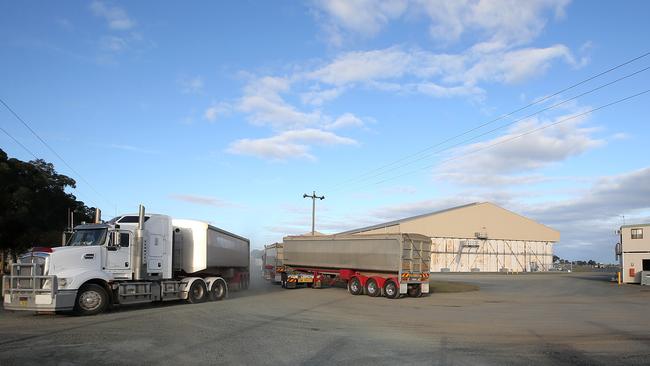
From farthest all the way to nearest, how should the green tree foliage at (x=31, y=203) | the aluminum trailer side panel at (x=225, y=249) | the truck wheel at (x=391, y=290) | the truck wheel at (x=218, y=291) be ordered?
the green tree foliage at (x=31, y=203) → the truck wheel at (x=391, y=290) → the aluminum trailer side panel at (x=225, y=249) → the truck wheel at (x=218, y=291)

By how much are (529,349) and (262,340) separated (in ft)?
20.1

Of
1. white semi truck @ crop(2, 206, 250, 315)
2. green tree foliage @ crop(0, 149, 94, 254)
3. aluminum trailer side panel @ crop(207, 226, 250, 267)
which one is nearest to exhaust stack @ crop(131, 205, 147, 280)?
white semi truck @ crop(2, 206, 250, 315)

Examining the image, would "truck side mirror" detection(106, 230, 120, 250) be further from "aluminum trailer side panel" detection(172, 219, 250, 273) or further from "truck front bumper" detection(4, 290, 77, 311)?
"aluminum trailer side panel" detection(172, 219, 250, 273)

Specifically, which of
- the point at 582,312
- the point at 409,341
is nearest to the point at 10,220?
the point at 409,341

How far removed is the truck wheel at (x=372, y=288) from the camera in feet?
99.5

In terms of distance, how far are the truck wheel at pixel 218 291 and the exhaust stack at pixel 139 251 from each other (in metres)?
4.87

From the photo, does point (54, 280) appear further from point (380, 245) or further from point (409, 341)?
point (380, 245)

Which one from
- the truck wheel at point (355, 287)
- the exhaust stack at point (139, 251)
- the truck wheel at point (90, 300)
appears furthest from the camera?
the truck wheel at point (355, 287)

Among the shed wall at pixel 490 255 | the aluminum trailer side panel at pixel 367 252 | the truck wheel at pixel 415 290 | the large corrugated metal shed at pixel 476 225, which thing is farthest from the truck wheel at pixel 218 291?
the shed wall at pixel 490 255

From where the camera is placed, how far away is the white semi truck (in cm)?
1780

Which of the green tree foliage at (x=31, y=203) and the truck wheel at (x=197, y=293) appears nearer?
the truck wheel at (x=197, y=293)

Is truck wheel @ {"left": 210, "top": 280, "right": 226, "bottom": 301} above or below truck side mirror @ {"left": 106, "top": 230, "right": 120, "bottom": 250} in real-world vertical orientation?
below

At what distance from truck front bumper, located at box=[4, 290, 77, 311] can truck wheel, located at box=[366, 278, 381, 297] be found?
1692 centimetres

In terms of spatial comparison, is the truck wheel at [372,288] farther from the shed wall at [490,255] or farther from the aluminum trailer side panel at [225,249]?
the shed wall at [490,255]
